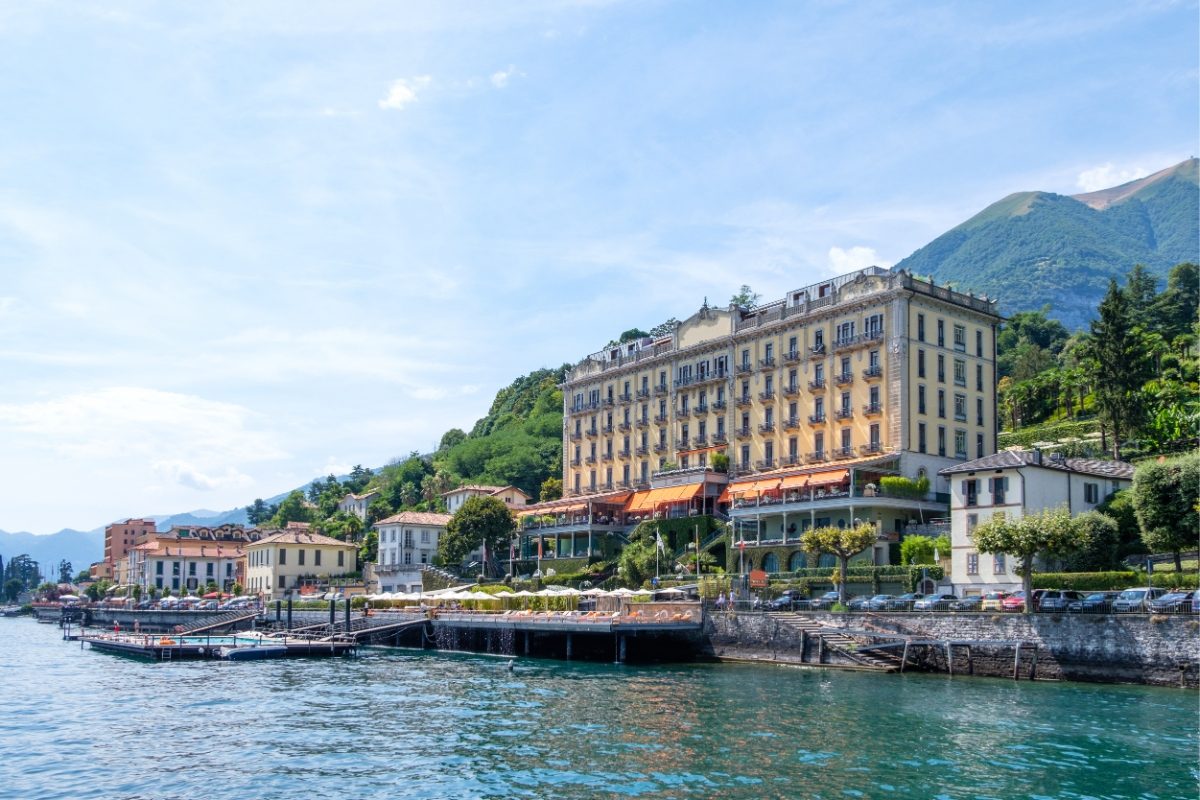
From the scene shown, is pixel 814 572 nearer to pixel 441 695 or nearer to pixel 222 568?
pixel 441 695

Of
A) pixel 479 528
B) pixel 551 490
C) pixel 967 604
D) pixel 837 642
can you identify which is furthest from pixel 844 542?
pixel 551 490

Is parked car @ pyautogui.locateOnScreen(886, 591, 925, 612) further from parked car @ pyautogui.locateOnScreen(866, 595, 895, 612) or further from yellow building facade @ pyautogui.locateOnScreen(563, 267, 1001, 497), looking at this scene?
yellow building facade @ pyautogui.locateOnScreen(563, 267, 1001, 497)

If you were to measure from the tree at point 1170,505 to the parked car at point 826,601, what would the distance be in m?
15.7

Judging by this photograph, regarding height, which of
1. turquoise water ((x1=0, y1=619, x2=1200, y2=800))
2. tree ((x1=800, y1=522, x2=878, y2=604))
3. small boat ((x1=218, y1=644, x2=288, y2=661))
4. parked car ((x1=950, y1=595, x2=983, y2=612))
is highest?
tree ((x1=800, y1=522, x2=878, y2=604))

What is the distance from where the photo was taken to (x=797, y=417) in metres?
82.2

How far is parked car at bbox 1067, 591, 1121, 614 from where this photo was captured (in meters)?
45.1

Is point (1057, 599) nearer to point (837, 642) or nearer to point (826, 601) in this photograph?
point (837, 642)

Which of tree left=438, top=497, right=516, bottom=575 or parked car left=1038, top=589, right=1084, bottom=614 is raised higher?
tree left=438, top=497, right=516, bottom=575

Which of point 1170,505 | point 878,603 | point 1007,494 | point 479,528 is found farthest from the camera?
point 479,528

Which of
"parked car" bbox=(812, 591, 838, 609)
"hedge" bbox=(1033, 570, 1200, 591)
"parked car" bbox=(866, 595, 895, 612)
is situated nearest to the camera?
"hedge" bbox=(1033, 570, 1200, 591)

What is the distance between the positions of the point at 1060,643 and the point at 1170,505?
10607 mm

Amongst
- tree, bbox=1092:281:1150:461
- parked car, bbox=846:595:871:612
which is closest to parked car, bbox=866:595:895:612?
parked car, bbox=846:595:871:612

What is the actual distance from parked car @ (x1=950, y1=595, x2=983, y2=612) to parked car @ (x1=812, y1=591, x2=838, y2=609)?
26.3 feet

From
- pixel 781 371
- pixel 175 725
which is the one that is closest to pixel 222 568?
pixel 781 371
